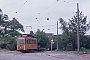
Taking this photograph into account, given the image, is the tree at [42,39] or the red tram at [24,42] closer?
the red tram at [24,42]

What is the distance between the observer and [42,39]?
81.5 metres

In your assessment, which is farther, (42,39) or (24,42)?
(42,39)

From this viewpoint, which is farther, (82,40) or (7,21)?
(7,21)

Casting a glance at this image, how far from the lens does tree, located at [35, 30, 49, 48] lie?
3204 inches

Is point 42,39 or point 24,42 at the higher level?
point 42,39

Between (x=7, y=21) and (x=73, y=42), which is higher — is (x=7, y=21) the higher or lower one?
the higher one

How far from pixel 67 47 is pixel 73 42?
2455mm

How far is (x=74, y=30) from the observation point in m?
76.2

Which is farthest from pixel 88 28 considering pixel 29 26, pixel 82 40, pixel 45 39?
pixel 29 26

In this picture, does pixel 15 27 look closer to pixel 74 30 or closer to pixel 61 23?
pixel 61 23

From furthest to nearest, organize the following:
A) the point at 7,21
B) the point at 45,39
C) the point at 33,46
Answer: the point at 7,21 → the point at 45,39 → the point at 33,46

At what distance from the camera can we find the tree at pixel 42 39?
8138 centimetres

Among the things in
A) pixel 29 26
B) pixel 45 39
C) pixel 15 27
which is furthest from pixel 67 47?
pixel 15 27

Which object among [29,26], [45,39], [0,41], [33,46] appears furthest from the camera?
[45,39]
